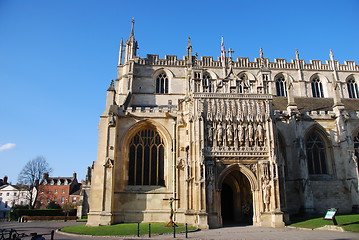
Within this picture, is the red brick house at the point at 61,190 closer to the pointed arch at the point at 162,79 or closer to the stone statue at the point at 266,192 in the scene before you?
the pointed arch at the point at 162,79

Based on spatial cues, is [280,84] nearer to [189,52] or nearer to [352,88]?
[352,88]

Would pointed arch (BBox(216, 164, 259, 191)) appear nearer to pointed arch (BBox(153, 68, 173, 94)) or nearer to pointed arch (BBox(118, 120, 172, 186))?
pointed arch (BBox(118, 120, 172, 186))

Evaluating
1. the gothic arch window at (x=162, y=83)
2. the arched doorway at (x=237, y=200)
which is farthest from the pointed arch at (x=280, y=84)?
the arched doorway at (x=237, y=200)

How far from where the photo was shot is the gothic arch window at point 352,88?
115ft

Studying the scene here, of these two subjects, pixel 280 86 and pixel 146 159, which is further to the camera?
pixel 280 86

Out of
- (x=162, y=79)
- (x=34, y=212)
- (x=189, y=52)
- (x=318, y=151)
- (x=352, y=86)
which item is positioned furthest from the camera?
(x=352, y=86)

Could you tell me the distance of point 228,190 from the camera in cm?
2417

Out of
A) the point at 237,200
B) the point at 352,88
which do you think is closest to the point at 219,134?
the point at 237,200

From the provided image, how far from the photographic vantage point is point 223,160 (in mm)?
19172

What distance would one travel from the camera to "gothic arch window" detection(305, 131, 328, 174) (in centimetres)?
2430

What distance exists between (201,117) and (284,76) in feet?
63.4

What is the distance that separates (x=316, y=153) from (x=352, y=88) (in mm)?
15960

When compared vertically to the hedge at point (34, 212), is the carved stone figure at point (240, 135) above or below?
above

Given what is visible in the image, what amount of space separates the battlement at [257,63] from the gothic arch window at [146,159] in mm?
13593
